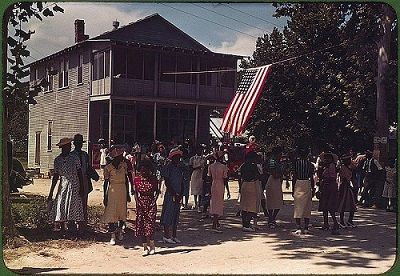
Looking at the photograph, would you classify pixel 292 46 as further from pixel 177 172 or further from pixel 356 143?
pixel 177 172

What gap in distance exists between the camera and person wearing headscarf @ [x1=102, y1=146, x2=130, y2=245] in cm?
812

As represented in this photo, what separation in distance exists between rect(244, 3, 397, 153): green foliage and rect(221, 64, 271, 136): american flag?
567mm

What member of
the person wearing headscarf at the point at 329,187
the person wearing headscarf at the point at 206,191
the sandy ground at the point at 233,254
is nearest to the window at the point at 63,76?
the person wearing headscarf at the point at 206,191

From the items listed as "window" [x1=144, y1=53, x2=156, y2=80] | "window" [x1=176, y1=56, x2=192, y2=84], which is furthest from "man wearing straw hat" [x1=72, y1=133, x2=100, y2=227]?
"window" [x1=144, y1=53, x2=156, y2=80]

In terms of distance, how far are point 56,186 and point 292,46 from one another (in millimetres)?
10144

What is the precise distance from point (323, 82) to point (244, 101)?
3216mm

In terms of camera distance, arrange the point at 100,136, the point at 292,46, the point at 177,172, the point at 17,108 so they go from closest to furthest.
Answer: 1. the point at 17,108
2. the point at 177,172
3. the point at 100,136
4. the point at 292,46

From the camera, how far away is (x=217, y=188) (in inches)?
380

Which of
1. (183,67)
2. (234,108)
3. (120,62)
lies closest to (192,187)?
(234,108)

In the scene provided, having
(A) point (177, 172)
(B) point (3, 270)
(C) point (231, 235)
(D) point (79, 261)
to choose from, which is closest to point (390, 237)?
(C) point (231, 235)

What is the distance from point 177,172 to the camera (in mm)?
8234

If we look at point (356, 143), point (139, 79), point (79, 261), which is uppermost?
point (139, 79)

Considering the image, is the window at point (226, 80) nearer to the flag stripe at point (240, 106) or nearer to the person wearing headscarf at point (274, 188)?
the flag stripe at point (240, 106)

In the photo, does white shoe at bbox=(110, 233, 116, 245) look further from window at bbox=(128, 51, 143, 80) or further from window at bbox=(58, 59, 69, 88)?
window at bbox=(128, 51, 143, 80)
